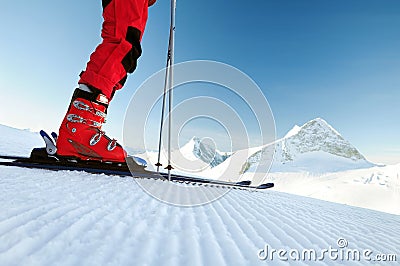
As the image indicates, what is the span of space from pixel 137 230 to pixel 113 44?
815 mm

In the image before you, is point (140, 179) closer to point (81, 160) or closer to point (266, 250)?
point (81, 160)

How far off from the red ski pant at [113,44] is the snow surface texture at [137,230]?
1.45 feet

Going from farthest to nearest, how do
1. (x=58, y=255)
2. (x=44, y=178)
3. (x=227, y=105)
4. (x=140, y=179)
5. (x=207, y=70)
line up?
1. (x=227, y=105)
2. (x=207, y=70)
3. (x=140, y=179)
4. (x=44, y=178)
5. (x=58, y=255)

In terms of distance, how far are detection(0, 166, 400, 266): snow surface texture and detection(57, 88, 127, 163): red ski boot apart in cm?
25

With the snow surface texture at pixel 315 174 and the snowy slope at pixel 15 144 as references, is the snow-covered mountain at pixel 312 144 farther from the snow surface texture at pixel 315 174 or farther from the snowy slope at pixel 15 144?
the snowy slope at pixel 15 144

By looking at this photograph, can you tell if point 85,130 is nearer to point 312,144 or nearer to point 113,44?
point 113,44

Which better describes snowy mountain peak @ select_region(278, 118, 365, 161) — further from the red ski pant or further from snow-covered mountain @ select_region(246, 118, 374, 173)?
the red ski pant

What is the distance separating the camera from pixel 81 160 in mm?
1000

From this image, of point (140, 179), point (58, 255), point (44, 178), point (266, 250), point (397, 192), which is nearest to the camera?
point (58, 255)

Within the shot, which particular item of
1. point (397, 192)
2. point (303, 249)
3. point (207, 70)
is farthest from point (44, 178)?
point (397, 192)

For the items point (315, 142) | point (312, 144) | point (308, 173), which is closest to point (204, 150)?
point (308, 173)

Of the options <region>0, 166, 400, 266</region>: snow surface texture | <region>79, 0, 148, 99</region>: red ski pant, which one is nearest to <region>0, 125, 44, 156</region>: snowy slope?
<region>79, 0, 148, 99</region>: red ski pant

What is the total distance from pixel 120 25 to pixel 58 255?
922 mm

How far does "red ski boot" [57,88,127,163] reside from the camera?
964 millimetres
